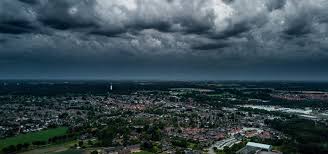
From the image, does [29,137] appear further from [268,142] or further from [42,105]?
[42,105]

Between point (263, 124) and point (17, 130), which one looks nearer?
point (17, 130)

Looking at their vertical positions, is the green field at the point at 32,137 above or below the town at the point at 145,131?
below

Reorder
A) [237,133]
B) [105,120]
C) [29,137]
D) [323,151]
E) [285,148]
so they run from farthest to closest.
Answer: [105,120] < [237,133] < [29,137] < [285,148] < [323,151]

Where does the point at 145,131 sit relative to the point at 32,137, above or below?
above

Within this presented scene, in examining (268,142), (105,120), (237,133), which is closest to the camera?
(268,142)

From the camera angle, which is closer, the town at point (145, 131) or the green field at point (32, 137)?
the town at point (145, 131)

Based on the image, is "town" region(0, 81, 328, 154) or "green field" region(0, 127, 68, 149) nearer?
"town" region(0, 81, 328, 154)

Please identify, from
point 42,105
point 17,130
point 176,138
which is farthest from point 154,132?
point 42,105

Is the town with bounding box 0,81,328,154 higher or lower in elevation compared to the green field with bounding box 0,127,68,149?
higher
